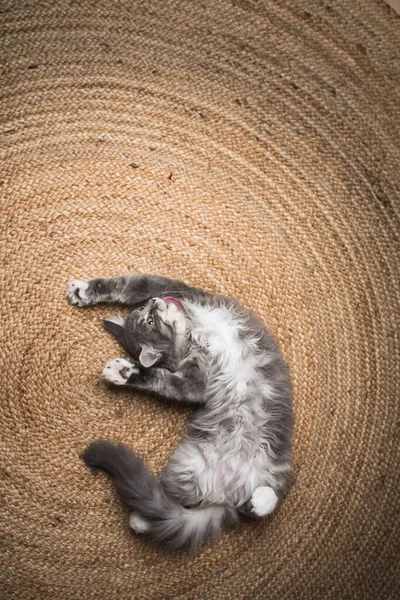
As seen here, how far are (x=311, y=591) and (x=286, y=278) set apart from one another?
0.95 metres

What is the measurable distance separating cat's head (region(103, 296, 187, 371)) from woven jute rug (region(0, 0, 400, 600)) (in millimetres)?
137

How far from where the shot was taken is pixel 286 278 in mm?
1945

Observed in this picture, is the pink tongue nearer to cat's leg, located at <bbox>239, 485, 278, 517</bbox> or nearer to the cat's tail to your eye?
the cat's tail

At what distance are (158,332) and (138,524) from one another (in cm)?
54

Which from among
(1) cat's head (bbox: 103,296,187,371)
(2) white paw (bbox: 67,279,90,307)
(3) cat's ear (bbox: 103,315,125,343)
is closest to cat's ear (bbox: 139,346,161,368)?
(1) cat's head (bbox: 103,296,187,371)

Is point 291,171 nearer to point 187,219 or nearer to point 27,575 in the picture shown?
point 187,219

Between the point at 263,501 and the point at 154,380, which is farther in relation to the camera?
the point at 154,380

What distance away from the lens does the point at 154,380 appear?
5.86ft

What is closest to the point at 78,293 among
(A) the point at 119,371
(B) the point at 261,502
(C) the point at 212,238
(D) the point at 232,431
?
(A) the point at 119,371

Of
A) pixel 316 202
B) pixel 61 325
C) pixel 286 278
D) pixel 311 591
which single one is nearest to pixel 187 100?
pixel 316 202

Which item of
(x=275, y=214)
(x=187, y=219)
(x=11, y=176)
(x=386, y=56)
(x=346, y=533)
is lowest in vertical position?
(x=346, y=533)

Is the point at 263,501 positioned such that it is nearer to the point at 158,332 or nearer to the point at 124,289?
the point at 158,332

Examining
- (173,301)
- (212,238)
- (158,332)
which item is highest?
(212,238)

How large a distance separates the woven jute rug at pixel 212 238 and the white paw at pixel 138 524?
0.28 ft
